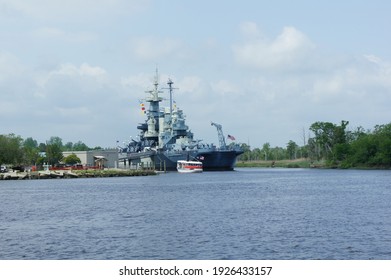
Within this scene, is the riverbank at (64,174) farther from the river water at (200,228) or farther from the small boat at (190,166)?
the river water at (200,228)

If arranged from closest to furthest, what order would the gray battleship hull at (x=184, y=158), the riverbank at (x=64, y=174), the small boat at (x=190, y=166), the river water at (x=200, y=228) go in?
the river water at (x=200, y=228)
the riverbank at (x=64, y=174)
the small boat at (x=190, y=166)
the gray battleship hull at (x=184, y=158)

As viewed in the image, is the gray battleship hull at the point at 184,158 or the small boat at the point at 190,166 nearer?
the small boat at the point at 190,166

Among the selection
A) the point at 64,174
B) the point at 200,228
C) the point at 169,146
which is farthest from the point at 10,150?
the point at 200,228

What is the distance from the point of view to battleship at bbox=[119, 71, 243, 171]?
6737 inches

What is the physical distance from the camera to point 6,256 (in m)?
36.3

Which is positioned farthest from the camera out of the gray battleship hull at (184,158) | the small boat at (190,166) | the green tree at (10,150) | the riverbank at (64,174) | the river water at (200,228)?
the gray battleship hull at (184,158)

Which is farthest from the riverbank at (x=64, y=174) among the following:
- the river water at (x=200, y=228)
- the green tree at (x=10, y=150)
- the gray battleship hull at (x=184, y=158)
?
the river water at (x=200, y=228)

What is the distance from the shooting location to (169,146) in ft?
576

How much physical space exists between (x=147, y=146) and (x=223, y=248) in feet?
481

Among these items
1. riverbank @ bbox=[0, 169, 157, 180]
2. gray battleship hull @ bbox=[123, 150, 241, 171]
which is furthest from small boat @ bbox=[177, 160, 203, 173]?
riverbank @ bbox=[0, 169, 157, 180]

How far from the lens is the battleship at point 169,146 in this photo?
17112cm

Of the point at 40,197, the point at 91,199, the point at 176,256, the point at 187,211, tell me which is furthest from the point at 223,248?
the point at 40,197

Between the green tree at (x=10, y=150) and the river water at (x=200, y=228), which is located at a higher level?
the green tree at (x=10, y=150)
